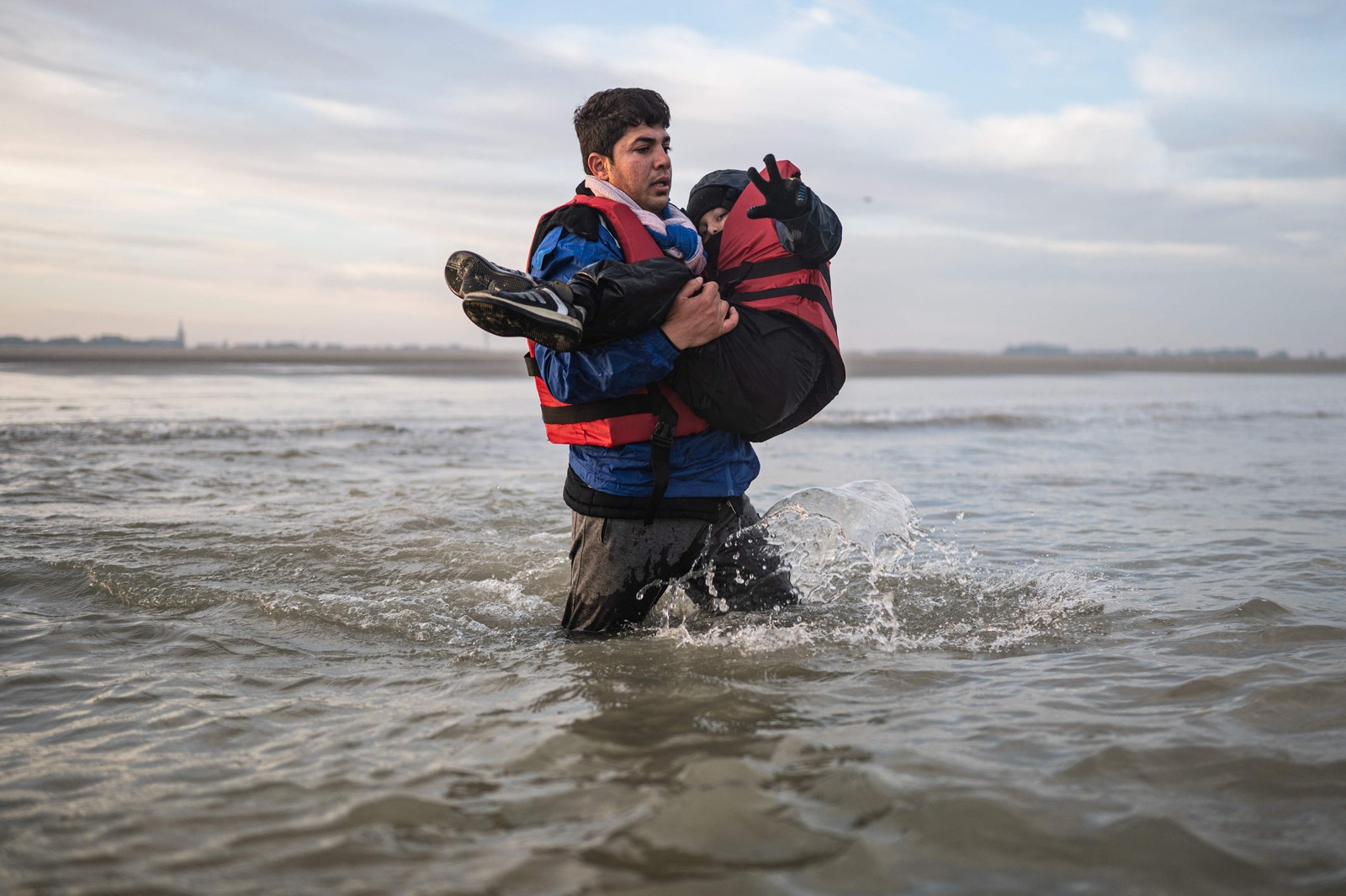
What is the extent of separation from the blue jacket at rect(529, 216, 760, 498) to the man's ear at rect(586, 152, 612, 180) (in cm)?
45

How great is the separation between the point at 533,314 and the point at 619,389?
0.69 m

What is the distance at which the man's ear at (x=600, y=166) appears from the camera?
14.0 feet

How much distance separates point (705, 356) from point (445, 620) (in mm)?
2335

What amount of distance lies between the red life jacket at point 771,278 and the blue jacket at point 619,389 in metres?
0.24

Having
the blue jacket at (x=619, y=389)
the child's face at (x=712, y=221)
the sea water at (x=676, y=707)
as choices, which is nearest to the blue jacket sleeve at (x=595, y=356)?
the blue jacket at (x=619, y=389)

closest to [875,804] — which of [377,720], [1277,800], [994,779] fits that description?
[994,779]

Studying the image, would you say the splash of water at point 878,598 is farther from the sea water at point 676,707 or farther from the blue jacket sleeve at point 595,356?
the blue jacket sleeve at point 595,356

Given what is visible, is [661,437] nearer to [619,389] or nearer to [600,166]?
[619,389]

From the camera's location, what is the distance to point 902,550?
17.9ft

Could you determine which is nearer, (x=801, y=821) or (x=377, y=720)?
(x=801, y=821)

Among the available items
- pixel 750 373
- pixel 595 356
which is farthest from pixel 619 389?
pixel 750 373

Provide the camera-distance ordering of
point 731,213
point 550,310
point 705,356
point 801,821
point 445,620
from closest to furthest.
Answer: point 801,821, point 550,310, point 705,356, point 731,213, point 445,620

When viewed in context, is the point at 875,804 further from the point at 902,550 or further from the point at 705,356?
the point at 902,550

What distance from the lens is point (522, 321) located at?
11.1ft
